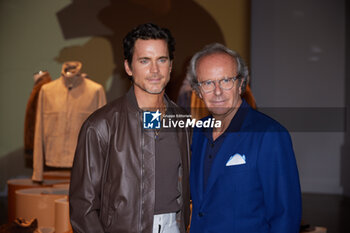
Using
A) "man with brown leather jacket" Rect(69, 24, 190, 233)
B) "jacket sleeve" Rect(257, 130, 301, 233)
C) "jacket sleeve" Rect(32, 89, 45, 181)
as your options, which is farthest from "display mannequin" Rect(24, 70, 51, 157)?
"jacket sleeve" Rect(257, 130, 301, 233)

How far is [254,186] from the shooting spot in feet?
5.44

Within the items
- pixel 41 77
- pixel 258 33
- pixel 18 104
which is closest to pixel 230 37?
pixel 258 33

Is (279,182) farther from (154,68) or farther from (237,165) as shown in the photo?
(154,68)

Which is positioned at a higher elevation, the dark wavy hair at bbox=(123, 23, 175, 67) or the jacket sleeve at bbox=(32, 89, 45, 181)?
the dark wavy hair at bbox=(123, 23, 175, 67)

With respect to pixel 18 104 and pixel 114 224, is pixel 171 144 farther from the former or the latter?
pixel 18 104

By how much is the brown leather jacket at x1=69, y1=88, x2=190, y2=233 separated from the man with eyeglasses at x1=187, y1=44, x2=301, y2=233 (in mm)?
302

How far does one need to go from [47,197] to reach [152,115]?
226 cm

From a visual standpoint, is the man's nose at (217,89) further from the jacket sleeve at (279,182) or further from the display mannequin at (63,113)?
the display mannequin at (63,113)

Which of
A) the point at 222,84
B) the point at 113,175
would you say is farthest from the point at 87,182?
the point at 222,84

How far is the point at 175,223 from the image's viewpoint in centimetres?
180

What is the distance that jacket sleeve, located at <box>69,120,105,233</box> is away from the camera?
64.9 inches

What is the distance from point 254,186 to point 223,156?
21 cm

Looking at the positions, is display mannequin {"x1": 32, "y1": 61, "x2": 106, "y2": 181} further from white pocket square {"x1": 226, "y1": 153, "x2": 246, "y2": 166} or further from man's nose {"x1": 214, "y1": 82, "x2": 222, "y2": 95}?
white pocket square {"x1": 226, "y1": 153, "x2": 246, "y2": 166}

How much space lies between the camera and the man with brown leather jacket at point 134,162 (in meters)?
1.68
